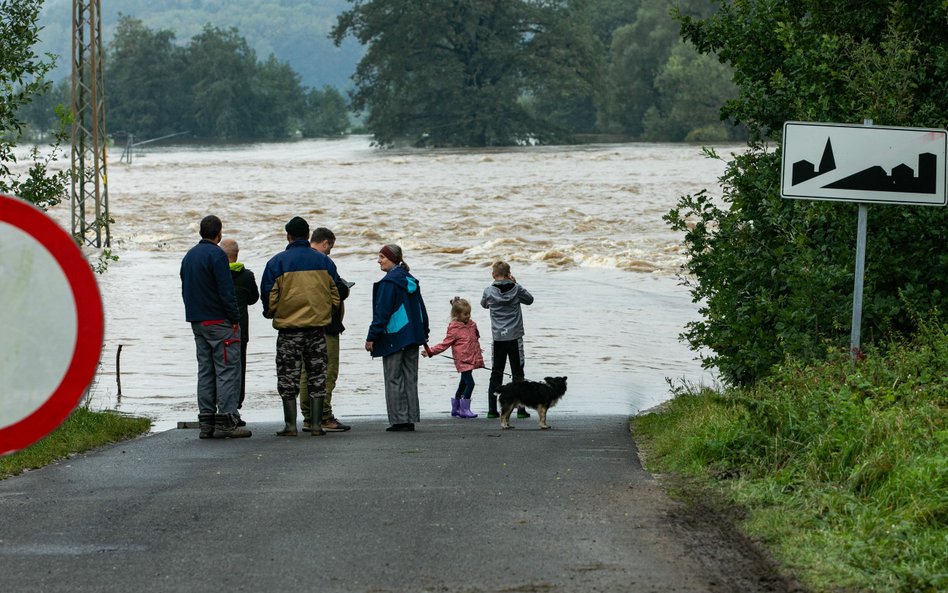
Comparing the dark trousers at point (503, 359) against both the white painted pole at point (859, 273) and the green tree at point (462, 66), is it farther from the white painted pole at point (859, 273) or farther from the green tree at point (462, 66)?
the green tree at point (462, 66)

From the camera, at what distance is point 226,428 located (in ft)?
39.0

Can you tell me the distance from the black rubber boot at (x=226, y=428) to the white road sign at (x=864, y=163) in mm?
4900

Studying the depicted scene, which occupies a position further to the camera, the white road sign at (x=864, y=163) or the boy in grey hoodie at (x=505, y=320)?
the boy in grey hoodie at (x=505, y=320)

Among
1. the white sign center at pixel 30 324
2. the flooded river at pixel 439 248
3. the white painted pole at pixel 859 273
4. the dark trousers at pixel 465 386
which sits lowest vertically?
the flooded river at pixel 439 248

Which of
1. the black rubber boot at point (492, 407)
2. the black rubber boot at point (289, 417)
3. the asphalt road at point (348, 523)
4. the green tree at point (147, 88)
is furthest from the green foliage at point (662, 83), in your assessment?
the asphalt road at point (348, 523)

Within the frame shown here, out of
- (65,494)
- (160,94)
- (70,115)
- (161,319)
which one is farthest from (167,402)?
(160,94)

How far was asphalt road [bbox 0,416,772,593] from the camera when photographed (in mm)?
5984

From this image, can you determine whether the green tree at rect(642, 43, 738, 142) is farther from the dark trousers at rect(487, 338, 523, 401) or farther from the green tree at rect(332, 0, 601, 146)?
the dark trousers at rect(487, 338, 523, 401)

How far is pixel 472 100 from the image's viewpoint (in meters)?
90.6

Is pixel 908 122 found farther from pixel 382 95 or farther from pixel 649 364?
pixel 382 95

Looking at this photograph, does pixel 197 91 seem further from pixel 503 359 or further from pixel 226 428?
pixel 226 428

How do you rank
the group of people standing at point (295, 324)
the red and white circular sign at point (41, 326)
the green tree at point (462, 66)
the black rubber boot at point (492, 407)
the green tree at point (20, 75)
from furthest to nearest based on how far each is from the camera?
the green tree at point (462, 66)
the black rubber boot at point (492, 407)
the green tree at point (20, 75)
the group of people standing at point (295, 324)
the red and white circular sign at point (41, 326)

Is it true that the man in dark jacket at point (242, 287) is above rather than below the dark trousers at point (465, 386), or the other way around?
above

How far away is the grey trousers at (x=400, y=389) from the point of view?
1264cm
